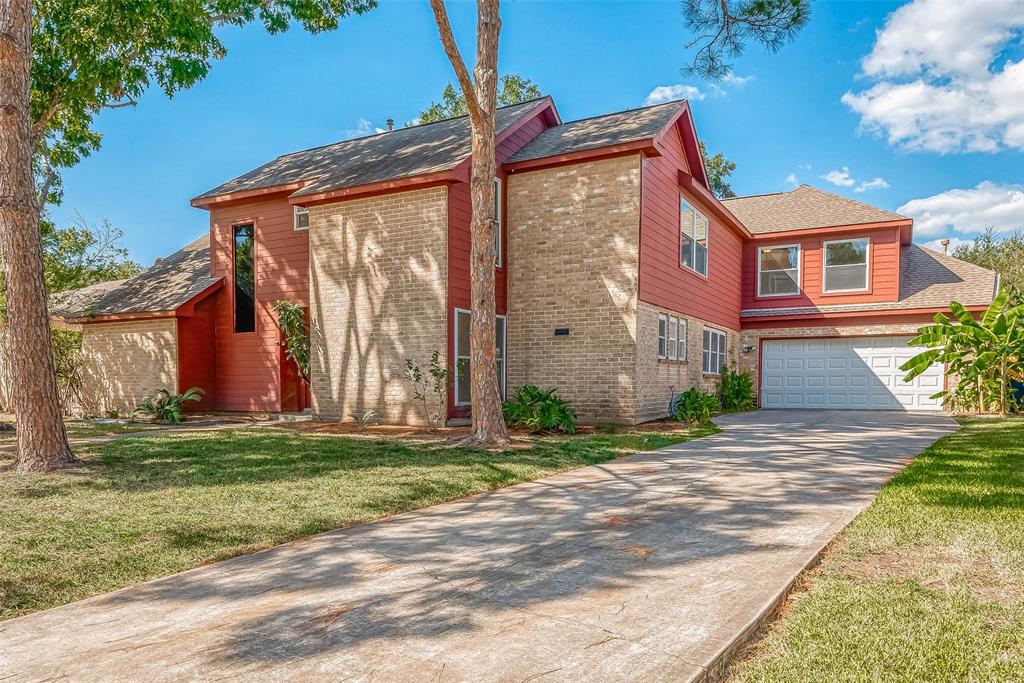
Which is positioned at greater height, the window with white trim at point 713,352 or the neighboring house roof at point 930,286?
the neighboring house roof at point 930,286

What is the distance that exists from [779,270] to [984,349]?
6.49 meters

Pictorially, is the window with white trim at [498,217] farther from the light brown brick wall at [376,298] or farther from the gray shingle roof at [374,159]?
the light brown brick wall at [376,298]

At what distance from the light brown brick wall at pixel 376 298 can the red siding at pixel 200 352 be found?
4.08 metres

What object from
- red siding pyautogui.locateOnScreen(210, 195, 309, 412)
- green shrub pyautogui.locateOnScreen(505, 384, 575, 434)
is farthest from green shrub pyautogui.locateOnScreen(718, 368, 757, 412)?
red siding pyautogui.locateOnScreen(210, 195, 309, 412)

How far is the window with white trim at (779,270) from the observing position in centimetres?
1992

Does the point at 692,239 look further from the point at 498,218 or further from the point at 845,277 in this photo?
the point at 845,277

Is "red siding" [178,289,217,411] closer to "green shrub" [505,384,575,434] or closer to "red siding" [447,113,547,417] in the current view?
"red siding" [447,113,547,417]

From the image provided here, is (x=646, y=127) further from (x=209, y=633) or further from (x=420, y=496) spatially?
(x=209, y=633)

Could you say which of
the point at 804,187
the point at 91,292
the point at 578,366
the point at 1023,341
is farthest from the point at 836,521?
the point at 91,292

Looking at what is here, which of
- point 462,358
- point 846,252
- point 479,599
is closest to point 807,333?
point 846,252

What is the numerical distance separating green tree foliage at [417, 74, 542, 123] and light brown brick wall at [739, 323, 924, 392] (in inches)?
703

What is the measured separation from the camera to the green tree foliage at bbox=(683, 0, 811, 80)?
1062 cm

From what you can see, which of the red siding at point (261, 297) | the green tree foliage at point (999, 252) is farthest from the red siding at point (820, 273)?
the red siding at point (261, 297)

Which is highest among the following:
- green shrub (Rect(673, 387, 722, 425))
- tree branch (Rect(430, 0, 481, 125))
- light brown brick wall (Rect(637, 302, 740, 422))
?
tree branch (Rect(430, 0, 481, 125))
